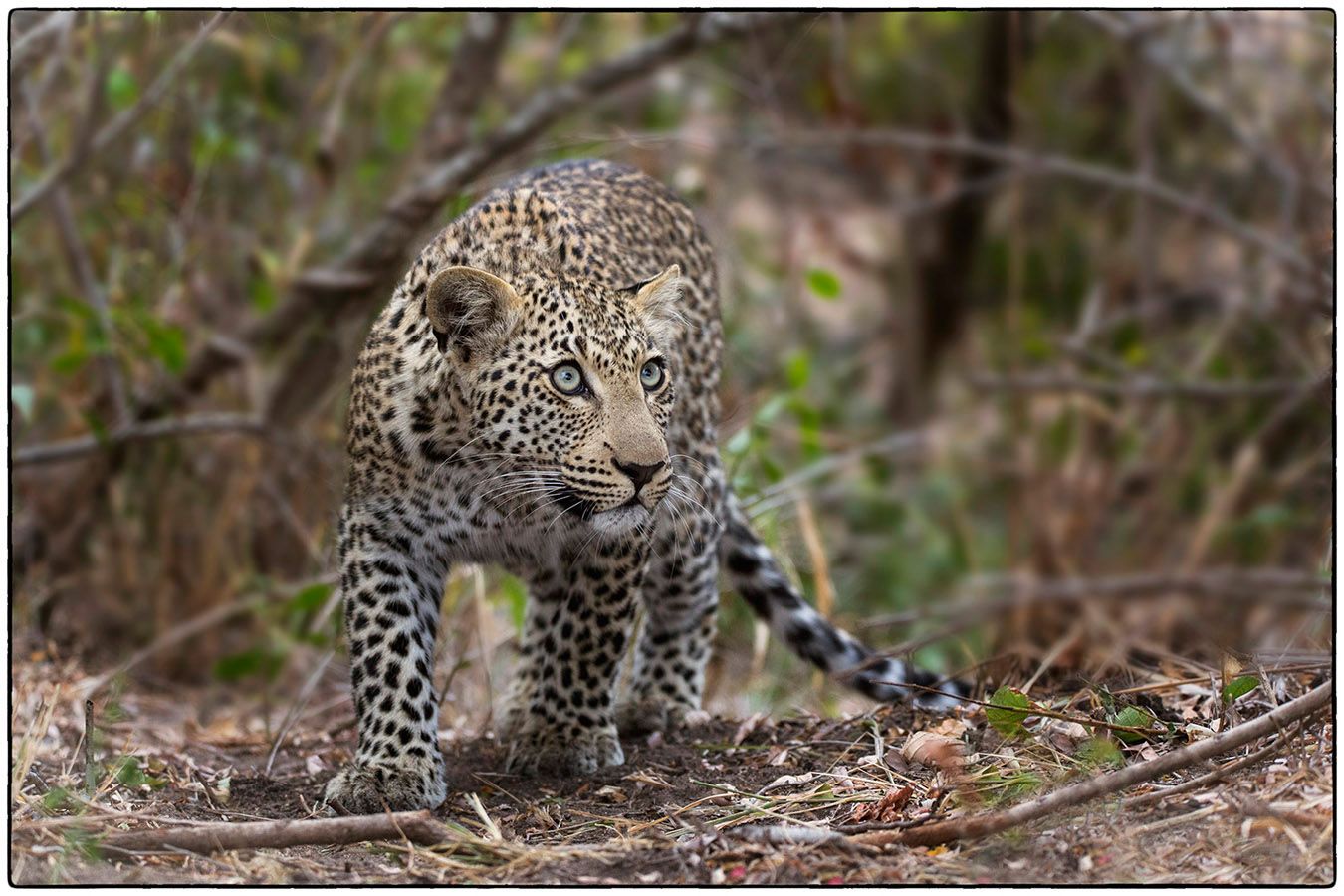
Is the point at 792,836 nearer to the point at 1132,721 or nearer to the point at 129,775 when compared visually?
the point at 1132,721

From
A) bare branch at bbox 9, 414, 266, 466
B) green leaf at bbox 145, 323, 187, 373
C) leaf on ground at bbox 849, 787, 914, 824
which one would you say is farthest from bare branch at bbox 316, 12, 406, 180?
leaf on ground at bbox 849, 787, 914, 824

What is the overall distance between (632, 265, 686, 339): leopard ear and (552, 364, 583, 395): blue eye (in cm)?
A: 46

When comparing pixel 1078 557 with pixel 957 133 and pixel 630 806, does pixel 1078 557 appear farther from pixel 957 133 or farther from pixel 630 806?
pixel 630 806

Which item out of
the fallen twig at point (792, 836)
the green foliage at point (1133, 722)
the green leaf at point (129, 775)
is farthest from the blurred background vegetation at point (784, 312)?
the fallen twig at point (792, 836)

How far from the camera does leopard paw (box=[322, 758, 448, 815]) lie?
5.72 metres

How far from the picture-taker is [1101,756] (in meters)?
5.17

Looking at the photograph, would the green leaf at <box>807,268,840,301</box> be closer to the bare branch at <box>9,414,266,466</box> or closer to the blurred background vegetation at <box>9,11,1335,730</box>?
the blurred background vegetation at <box>9,11,1335,730</box>

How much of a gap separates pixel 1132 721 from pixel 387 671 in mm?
2566

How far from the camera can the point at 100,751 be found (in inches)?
263

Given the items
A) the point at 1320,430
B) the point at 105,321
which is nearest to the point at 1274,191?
the point at 1320,430

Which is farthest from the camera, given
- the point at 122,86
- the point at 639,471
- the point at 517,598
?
the point at 122,86

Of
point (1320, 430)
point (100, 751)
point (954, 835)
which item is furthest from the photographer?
point (1320, 430)

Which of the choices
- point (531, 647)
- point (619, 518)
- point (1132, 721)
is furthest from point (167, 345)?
point (1132, 721)

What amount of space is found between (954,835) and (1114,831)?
1.46ft
